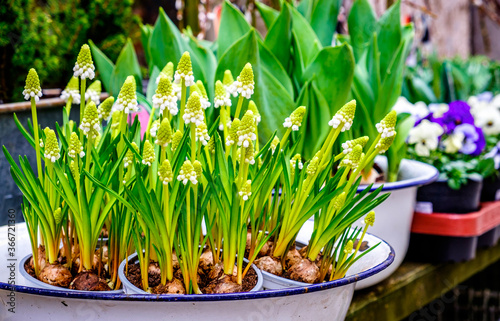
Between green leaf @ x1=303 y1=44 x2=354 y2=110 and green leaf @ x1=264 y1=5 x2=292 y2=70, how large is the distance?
0.19 feet

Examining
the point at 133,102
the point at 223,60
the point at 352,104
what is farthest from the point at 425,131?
the point at 133,102

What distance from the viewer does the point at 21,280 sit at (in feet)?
1.72

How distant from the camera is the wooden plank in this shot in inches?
30.8

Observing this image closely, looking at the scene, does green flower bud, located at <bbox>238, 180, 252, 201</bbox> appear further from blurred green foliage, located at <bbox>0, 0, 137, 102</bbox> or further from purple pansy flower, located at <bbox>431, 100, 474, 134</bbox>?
purple pansy flower, located at <bbox>431, 100, 474, 134</bbox>

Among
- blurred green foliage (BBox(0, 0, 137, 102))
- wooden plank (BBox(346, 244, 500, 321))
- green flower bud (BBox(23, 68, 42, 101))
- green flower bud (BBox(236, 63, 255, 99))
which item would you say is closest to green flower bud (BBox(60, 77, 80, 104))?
green flower bud (BBox(23, 68, 42, 101))

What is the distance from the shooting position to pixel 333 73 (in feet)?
2.51

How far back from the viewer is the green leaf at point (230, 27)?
0.82 m

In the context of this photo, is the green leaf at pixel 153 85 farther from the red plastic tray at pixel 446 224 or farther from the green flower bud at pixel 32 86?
the red plastic tray at pixel 446 224

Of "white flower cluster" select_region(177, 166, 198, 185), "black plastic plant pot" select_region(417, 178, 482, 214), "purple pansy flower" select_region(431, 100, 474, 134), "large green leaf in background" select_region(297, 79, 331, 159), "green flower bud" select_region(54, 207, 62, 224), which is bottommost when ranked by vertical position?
"black plastic plant pot" select_region(417, 178, 482, 214)

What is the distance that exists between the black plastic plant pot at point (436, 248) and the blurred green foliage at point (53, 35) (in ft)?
2.30

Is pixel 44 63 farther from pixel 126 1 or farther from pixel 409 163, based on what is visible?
pixel 409 163

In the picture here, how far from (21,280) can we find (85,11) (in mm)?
660

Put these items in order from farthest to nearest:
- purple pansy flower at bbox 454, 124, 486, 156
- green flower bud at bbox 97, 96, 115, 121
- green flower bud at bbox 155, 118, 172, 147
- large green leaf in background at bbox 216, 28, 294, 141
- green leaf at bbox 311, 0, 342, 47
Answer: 1. purple pansy flower at bbox 454, 124, 486, 156
2. green leaf at bbox 311, 0, 342, 47
3. large green leaf in background at bbox 216, 28, 294, 141
4. green flower bud at bbox 97, 96, 115, 121
5. green flower bud at bbox 155, 118, 172, 147

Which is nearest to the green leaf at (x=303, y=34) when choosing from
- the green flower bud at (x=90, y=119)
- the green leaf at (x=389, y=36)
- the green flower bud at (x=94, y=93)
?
the green leaf at (x=389, y=36)
